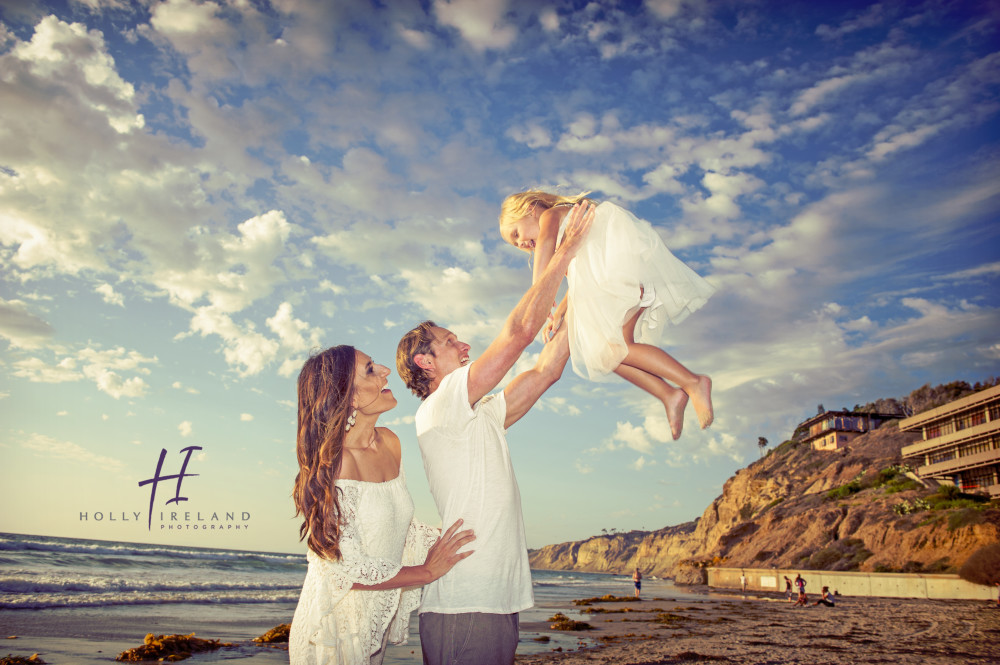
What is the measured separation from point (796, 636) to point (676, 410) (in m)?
13.5

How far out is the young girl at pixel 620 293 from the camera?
2.79 meters

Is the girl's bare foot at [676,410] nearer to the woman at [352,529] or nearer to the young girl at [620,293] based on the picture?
the young girl at [620,293]

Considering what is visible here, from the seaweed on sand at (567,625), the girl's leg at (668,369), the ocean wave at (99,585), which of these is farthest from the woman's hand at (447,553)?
the ocean wave at (99,585)

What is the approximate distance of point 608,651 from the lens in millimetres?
11117

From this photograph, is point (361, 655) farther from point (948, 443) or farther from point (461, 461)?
point (948, 443)

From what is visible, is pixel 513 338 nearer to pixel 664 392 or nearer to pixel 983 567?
pixel 664 392

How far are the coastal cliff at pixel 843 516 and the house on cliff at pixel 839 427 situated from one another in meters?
2.17

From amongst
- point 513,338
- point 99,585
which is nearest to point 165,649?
point 513,338

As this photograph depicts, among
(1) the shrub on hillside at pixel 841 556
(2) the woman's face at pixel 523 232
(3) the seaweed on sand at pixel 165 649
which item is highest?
(2) the woman's face at pixel 523 232

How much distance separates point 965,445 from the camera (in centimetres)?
4284

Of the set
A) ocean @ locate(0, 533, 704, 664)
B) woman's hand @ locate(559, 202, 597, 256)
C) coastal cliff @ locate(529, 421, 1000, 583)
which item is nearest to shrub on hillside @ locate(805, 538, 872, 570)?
coastal cliff @ locate(529, 421, 1000, 583)

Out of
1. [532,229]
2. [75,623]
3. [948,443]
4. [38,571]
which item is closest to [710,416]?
[532,229]

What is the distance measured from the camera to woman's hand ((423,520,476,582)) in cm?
201

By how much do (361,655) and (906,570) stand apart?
34.6 meters
